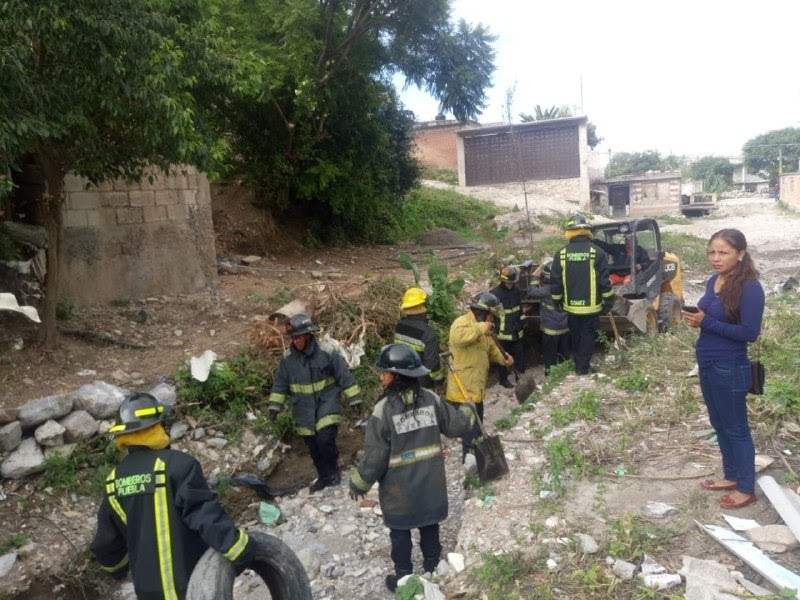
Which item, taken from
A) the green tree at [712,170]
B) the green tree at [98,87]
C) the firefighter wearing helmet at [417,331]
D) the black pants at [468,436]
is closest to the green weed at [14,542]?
the green tree at [98,87]

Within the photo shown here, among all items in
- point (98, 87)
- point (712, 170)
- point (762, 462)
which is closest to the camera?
point (762, 462)

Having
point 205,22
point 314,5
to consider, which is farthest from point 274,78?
point 205,22

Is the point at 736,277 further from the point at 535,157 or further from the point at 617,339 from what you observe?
the point at 535,157

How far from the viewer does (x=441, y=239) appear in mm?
17562

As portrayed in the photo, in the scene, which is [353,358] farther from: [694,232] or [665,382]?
[694,232]

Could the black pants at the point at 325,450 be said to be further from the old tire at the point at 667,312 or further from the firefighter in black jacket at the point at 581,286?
the old tire at the point at 667,312

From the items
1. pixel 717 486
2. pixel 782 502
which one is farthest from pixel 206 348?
pixel 782 502

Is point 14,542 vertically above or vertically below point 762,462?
below

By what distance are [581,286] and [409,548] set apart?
3.73 meters

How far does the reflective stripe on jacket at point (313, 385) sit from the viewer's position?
571cm

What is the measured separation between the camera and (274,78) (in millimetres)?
11617

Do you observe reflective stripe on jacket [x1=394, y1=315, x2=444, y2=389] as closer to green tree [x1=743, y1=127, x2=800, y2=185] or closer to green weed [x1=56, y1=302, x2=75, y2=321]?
green weed [x1=56, y1=302, x2=75, y2=321]

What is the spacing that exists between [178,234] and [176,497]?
23.3ft

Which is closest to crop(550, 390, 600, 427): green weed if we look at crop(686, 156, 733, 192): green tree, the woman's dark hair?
the woman's dark hair
